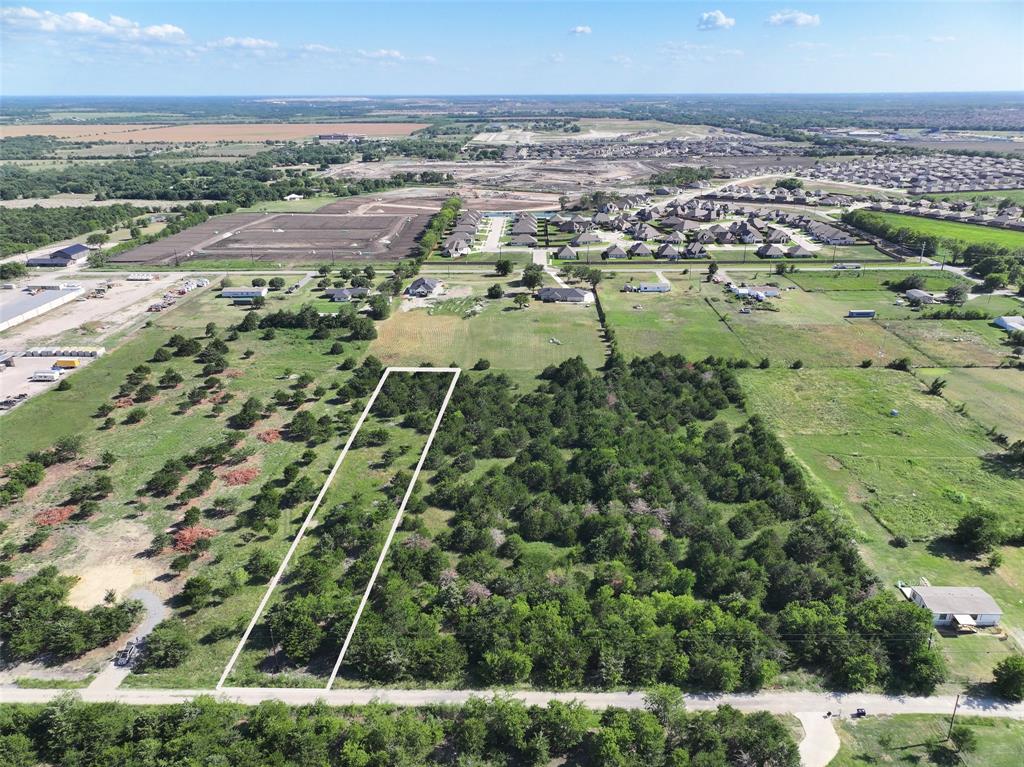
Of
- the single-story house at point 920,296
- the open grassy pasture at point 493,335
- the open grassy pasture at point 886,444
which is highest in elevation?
the single-story house at point 920,296

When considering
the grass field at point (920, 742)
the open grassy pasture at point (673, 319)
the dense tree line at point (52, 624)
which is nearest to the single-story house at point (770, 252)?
the open grassy pasture at point (673, 319)

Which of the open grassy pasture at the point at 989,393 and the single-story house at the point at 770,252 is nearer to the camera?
the open grassy pasture at the point at 989,393

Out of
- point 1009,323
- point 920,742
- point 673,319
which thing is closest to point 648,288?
point 673,319

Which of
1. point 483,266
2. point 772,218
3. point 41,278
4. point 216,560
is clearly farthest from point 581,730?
point 772,218

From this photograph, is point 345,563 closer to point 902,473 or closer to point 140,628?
point 140,628

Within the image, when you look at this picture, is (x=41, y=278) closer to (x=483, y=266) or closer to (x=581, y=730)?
(x=483, y=266)

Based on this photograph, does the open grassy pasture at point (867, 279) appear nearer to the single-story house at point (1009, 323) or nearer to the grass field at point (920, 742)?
the single-story house at point (1009, 323)
